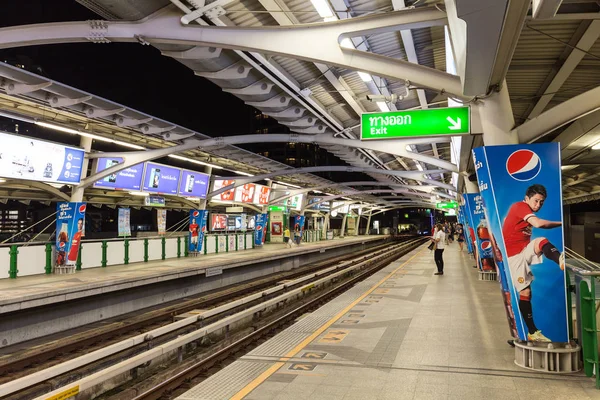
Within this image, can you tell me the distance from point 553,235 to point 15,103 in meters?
12.2

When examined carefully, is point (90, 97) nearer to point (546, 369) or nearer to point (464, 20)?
point (464, 20)

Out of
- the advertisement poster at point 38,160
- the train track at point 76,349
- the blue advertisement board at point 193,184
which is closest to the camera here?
the train track at point 76,349

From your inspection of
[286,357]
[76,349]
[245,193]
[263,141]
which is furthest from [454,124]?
[245,193]

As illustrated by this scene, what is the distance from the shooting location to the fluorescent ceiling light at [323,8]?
261 inches

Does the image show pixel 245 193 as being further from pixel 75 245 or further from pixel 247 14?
pixel 247 14

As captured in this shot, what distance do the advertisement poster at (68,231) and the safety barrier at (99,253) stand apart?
0.88 feet

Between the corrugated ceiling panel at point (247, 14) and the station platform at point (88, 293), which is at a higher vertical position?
the corrugated ceiling panel at point (247, 14)

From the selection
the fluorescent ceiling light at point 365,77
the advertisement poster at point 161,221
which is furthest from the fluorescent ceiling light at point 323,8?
the advertisement poster at point 161,221

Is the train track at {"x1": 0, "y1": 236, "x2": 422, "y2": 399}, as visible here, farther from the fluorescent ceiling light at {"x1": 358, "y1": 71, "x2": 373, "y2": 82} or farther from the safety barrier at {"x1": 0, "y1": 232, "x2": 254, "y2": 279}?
the fluorescent ceiling light at {"x1": 358, "y1": 71, "x2": 373, "y2": 82}

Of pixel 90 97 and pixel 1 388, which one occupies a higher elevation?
pixel 90 97

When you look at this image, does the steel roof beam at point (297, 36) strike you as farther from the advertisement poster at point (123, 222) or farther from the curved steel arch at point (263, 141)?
the advertisement poster at point (123, 222)

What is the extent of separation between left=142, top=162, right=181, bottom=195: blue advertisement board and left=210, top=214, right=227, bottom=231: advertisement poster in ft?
23.8

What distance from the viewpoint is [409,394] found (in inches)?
190

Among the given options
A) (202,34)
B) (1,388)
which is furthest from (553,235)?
(1,388)
